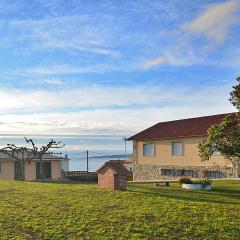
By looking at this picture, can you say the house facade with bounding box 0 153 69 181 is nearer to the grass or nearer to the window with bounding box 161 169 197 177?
the window with bounding box 161 169 197 177

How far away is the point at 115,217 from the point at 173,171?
2676cm

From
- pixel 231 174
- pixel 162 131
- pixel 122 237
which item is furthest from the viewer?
pixel 162 131

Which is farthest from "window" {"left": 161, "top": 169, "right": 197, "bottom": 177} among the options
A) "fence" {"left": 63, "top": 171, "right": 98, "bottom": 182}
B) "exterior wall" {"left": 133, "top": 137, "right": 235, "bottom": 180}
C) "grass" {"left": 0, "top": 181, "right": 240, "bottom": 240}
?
"grass" {"left": 0, "top": 181, "right": 240, "bottom": 240}

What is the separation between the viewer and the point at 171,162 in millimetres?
40188

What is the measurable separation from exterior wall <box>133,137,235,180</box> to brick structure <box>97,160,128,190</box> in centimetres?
1431

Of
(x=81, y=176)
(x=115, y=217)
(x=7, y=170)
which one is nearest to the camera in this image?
(x=115, y=217)

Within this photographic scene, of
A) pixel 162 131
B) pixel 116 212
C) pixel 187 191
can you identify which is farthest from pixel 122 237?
pixel 162 131

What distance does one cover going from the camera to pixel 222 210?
15.3 m

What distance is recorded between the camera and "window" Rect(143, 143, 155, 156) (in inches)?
1679

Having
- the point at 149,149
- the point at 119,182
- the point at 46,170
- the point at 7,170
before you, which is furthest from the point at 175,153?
the point at 7,170

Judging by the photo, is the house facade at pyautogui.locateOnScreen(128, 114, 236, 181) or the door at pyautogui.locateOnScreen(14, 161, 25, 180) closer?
the house facade at pyautogui.locateOnScreen(128, 114, 236, 181)

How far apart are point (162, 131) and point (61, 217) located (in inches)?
1147

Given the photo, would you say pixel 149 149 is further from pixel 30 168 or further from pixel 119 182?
pixel 119 182

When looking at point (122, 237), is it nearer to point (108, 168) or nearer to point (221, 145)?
point (221, 145)
